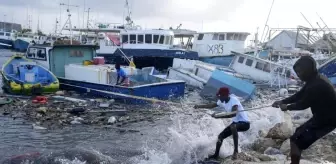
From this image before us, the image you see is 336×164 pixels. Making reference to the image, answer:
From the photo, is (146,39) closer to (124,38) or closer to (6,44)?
(124,38)

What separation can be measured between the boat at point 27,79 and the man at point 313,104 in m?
14.7

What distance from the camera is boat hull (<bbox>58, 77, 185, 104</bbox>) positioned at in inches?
632

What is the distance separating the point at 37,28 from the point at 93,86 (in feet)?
226

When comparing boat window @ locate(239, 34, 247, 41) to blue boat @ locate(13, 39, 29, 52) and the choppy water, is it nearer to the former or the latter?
the choppy water

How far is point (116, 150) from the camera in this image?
9.31m

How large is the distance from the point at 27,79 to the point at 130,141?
10.0 m

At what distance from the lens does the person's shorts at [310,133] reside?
5066 millimetres

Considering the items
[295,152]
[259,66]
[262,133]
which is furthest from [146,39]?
[295,152]

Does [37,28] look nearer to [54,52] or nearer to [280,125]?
[54,52]

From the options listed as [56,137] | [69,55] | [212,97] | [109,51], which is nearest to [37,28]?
[109,51]

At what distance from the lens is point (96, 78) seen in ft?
59.9

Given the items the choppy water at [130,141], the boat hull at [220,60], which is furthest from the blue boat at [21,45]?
the choppy water at [130,141]

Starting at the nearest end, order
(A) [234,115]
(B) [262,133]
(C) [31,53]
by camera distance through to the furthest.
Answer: (A) [234,115]
(B) [262,133]
(C) [31,53]

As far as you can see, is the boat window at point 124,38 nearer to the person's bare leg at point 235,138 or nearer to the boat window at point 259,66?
the boat window at point 259,66
